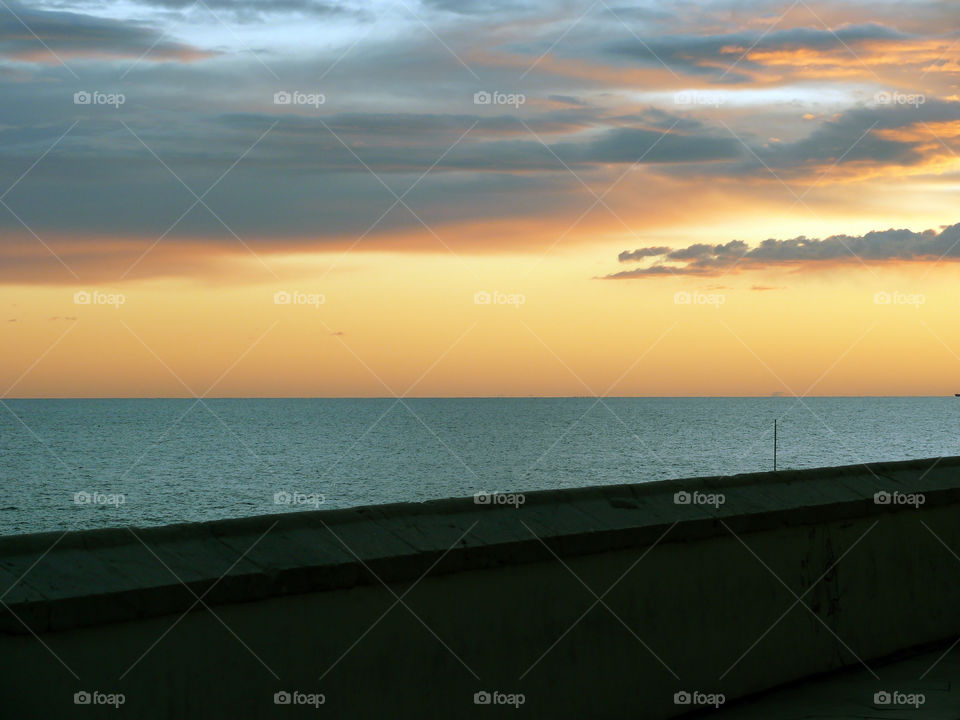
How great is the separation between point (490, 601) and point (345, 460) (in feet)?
306

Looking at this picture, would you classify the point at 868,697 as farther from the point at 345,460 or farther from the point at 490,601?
the point at 345,460

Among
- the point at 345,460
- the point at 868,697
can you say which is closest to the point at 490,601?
the point at 868,697

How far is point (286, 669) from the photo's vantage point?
391 cm

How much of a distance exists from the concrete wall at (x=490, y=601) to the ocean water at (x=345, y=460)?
31.6 metres

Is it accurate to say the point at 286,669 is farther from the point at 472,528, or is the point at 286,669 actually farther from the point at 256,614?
the point at 472,528

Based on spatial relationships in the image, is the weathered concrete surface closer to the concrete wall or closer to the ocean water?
the concrete wall

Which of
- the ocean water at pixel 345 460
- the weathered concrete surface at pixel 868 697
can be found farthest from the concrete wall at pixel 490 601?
the ocean water at pixel 345 460

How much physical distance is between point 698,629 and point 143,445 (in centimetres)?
11680

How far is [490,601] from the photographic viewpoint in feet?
14.6

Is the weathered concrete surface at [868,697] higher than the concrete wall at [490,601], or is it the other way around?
the concrete wall at [490,601]

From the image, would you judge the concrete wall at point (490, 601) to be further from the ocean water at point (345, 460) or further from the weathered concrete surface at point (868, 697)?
the ocean water at point (345, 460)

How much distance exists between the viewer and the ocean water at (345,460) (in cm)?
6278

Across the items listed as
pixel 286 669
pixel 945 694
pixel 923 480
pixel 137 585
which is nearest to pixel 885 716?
pixel 945 694

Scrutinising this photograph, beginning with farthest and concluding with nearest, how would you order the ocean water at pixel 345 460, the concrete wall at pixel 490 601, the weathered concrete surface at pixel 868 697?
the ocean water at pixel 345 460, the weathered concrete surface at pixel 868 697, the concrete wall at pixel 490 601
